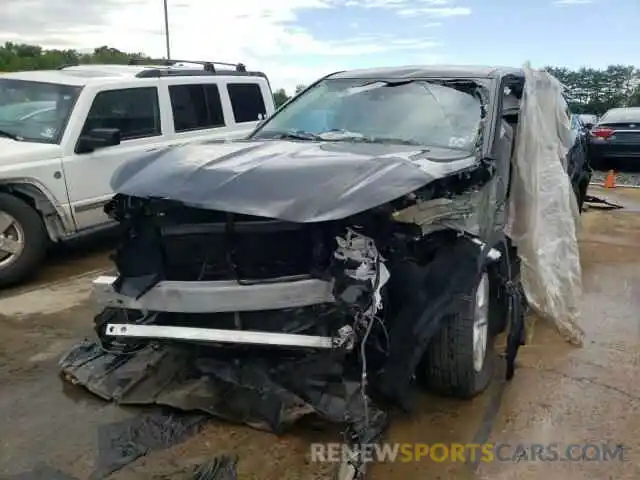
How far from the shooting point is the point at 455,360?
3.59 meters

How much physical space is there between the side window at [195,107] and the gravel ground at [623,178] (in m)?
8.56

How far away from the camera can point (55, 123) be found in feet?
20.4

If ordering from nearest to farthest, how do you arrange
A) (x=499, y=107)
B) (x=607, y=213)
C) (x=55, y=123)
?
(x=499, y=107) < (x=55, y=123) < (x=607, y=213)

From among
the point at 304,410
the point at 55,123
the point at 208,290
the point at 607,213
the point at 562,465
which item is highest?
the point at 55,123

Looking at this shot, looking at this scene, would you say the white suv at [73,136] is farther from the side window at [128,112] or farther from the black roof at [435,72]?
the black roof at [435,72]

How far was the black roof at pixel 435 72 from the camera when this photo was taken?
15.3 feet

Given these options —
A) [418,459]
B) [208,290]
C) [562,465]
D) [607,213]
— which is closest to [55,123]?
[208,290]

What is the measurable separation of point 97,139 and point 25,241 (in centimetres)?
115

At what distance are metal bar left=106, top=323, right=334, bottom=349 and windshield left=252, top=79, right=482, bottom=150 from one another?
5.42 ft

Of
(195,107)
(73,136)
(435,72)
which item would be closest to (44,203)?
(73,136)

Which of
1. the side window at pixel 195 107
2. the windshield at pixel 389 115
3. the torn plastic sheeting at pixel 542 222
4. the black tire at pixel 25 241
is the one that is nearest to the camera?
the windshield at pixel 389 115

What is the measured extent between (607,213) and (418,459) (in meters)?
7.62

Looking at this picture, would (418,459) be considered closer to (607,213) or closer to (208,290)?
(208,290)

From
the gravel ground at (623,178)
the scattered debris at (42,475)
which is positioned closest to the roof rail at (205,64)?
the scattered debris at (42,475)
